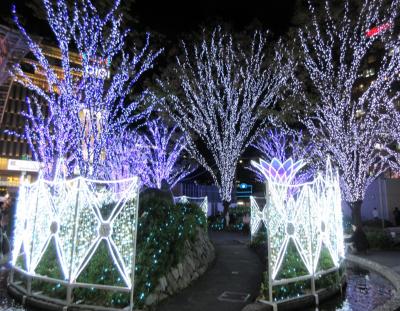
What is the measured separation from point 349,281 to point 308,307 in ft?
10.1

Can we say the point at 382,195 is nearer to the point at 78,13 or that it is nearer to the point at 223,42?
the point at 223,42

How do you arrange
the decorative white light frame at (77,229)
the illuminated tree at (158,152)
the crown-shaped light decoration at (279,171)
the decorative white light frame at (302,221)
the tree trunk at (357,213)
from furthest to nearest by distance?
the illuminated tree at (158,152)
the tree trunk at (357,213)
the crown-shaped light decoration at (279,171)
the decorative white light frame at (302,221)
the decorative white light frame at (77,229)

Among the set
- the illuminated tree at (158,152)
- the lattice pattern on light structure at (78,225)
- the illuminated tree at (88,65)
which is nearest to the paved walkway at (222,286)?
the lattice pattern on light structure at (78,225)

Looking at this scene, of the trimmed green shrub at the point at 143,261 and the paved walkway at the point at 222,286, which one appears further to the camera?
the paved walkway at the point at 222,286

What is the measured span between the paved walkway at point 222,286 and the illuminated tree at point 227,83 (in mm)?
7947

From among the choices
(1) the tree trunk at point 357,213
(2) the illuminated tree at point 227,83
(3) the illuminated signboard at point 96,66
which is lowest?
(1) the tree trunk at point 357,213

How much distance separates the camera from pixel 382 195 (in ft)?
71.6

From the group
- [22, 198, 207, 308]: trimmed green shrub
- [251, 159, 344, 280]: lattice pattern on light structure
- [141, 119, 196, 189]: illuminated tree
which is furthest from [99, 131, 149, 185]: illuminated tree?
[251, 159, 344, 280]: lattice pattern on light structure

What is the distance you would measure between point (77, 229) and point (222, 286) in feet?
12.5

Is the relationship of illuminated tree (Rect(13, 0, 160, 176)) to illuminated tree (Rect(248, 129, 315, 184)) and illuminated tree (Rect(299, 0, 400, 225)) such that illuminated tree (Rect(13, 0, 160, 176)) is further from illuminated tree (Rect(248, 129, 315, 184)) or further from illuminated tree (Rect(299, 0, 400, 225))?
illuminated tree (Rect(248, 129, 315, 184))

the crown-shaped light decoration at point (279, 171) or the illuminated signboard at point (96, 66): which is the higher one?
the illuminated signboard at point (96, 66)

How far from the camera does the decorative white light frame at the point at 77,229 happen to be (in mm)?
6305

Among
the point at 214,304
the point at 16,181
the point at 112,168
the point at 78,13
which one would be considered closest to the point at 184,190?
the point at 112,168

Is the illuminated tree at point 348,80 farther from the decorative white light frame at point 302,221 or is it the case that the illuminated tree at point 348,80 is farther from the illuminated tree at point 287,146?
→ the illuminated tree at point 287,146
